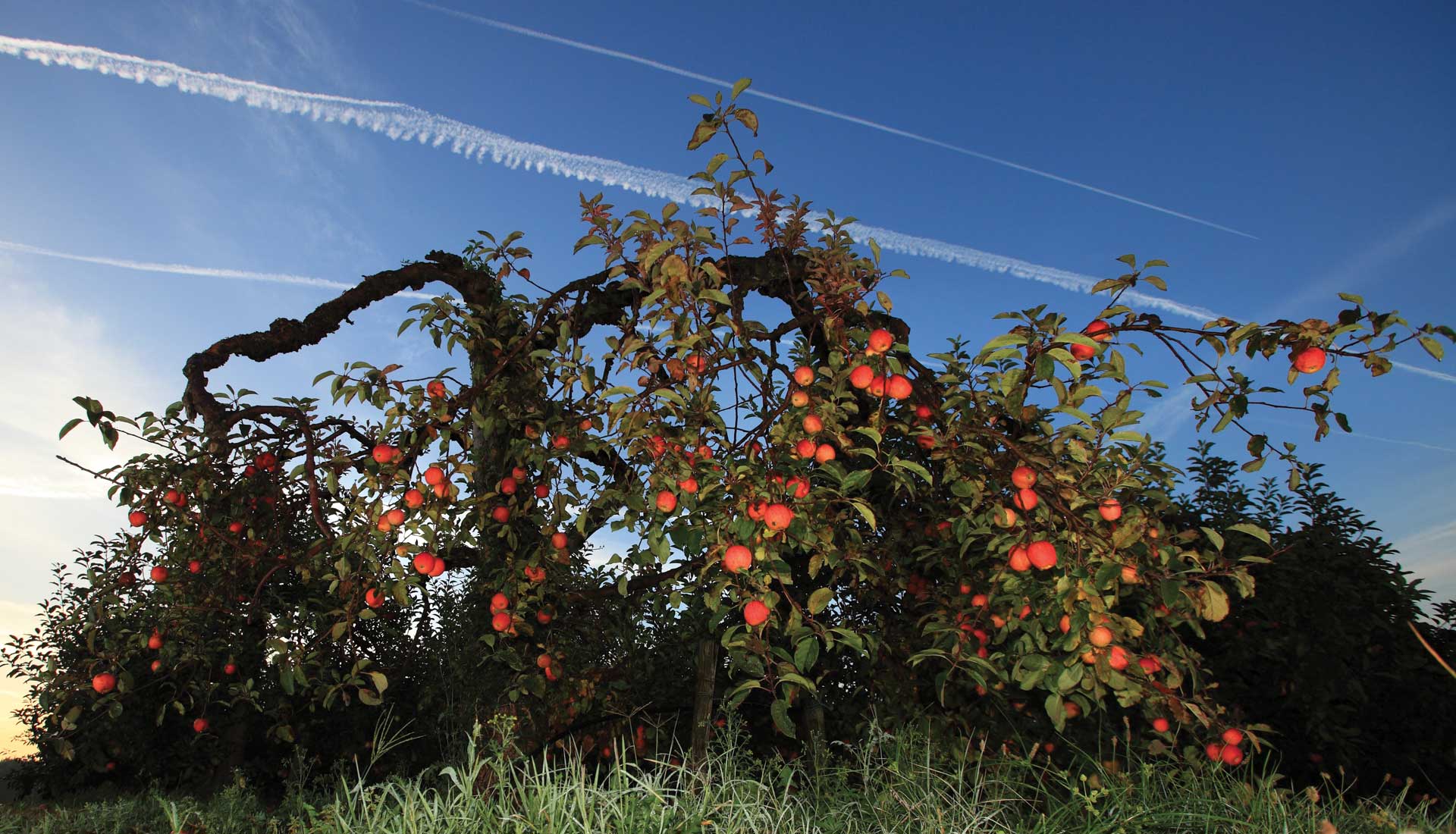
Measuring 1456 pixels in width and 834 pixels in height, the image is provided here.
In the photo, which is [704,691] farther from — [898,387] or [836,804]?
[898,387]

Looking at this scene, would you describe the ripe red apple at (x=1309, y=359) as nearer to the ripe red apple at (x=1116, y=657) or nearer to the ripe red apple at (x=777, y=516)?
the ripe red apple at (x=1116, y=657)

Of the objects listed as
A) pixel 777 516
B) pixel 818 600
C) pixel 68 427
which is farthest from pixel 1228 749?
pixel 68 427

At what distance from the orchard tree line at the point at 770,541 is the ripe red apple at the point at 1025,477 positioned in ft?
0.05

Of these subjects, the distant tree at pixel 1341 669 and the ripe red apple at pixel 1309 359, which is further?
the distant tree at pixel 1341 669

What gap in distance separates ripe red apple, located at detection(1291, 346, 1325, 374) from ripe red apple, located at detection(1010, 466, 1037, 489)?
104 cm

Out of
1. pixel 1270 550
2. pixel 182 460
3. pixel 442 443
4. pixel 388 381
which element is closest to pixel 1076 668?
pixel 442 443

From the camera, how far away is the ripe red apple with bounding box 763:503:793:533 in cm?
292

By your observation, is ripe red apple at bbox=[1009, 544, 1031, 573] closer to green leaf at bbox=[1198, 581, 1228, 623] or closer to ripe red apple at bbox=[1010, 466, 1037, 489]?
ripe red apple at bbox=[1010, 466, 1037, 489]

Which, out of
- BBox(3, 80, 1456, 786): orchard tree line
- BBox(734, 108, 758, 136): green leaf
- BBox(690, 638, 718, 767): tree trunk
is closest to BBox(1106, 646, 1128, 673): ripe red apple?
BBox(3, 80, 1456, 786): orchard tree line

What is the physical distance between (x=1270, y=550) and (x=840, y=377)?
5.05m

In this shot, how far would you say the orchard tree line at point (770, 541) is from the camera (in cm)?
323

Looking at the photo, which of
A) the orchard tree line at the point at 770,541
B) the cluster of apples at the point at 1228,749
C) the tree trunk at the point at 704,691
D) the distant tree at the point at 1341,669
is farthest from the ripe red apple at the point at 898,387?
the distant tree at the point at 1341,669

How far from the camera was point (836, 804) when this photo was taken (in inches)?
140

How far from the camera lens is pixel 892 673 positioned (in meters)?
4.86
